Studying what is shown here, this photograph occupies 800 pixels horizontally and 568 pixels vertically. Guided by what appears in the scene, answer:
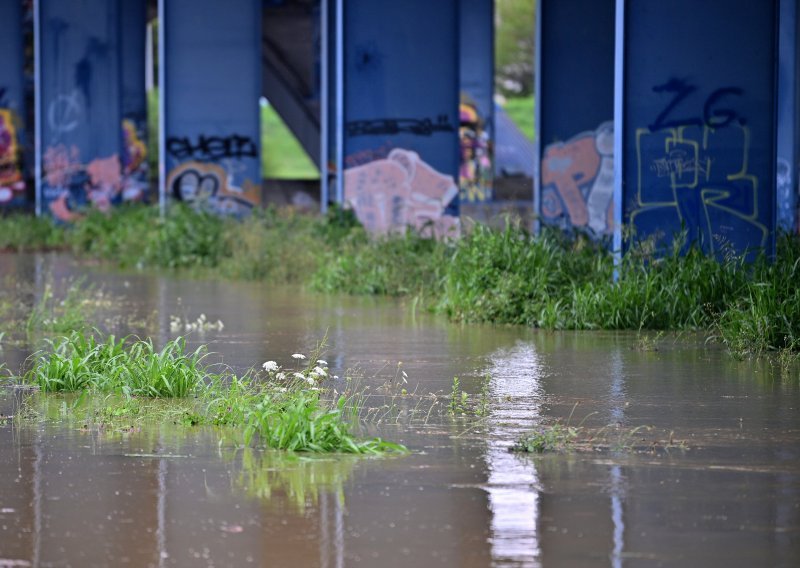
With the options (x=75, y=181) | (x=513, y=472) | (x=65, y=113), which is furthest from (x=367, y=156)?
(x=513, y=472)

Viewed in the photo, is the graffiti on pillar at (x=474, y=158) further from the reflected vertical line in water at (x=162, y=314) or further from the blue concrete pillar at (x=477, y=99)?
the reflected vertical line in water at (x=162, y=314)

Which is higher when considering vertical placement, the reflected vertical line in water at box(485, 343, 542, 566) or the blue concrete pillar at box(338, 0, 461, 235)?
the blue concrete pillar at box(338, 0, 461, 235)

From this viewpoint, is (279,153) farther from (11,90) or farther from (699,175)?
(699,175)

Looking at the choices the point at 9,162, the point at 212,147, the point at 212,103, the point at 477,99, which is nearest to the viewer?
the point at 212,103

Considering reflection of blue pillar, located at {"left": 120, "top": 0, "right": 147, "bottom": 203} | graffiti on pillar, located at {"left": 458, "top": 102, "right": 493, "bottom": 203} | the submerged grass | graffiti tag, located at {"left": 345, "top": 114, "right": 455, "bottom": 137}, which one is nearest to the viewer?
the submerged grass

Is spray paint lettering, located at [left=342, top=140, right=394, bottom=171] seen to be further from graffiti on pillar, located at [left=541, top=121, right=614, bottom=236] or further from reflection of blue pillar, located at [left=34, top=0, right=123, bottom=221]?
reflection of blue pillar, located at [left=34, top=0, right=123, bottom=221]

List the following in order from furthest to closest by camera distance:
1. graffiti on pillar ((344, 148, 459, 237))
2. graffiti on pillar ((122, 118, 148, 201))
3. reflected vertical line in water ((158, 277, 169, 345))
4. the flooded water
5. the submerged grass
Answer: graffiti on pillar ((122, 118, 148, 201)) → graffiti on pillar ((344, 148, 459, 237)) → reflected vertical line in water ((158, 277, 169, 345)) → the submerged grass → the flooded water

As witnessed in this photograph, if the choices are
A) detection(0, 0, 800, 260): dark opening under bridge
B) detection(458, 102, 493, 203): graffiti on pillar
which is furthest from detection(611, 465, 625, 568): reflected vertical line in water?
detection(458, 102, 493, 203): graffiti on pillar

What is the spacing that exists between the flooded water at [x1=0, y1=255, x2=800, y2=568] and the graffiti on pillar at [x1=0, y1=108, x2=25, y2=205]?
27.2 m

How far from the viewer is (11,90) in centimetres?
3681

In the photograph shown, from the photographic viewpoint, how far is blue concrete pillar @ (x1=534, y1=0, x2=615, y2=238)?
74.1ft

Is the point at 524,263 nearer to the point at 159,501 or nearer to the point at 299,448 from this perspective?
the point at 299,448

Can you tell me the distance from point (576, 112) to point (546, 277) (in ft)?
28.0

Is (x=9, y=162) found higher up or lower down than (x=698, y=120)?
higher up
